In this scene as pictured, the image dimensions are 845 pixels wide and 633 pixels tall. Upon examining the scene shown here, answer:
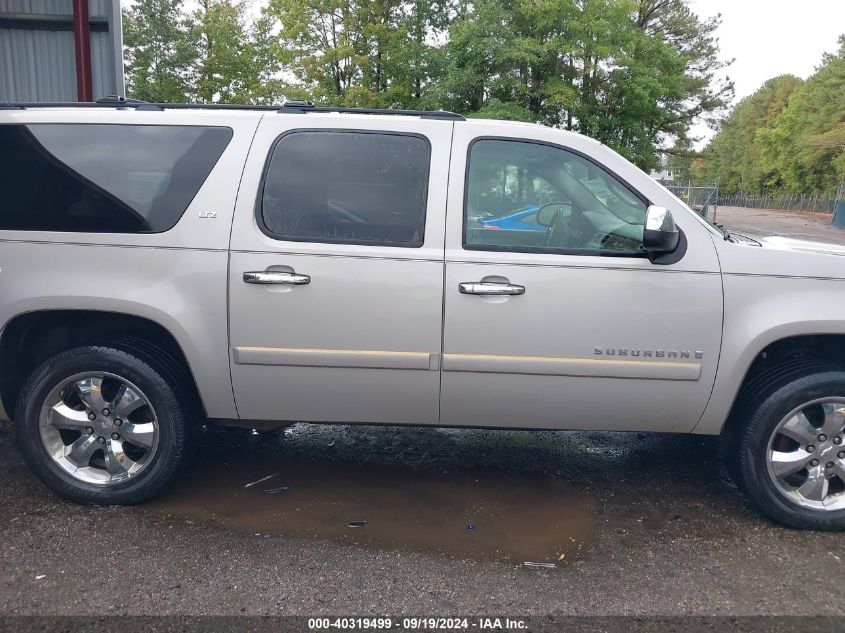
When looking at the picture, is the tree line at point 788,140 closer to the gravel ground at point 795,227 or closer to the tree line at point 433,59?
the gravel ground at point 795,227

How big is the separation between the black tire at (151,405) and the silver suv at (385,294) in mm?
12

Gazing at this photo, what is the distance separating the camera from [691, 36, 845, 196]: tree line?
57.1 m

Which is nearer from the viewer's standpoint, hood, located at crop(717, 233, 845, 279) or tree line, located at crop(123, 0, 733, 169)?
hood, located at crop(717, 233, 845, 279)

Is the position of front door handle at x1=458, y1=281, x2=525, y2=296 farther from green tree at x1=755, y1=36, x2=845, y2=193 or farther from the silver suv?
green tree at x1=755, y1=36, x2=845, y2=193

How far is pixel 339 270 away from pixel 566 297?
1103 millimetres

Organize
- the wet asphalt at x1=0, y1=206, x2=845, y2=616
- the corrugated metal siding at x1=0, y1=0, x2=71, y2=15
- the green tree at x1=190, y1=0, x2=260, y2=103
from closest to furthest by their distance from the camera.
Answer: the wet asphalt at x1=0, y1=206, x2=845, y2=616 < the corrugated metal siding at x1=0, y1=0, x2=71, y2=15 < the green tree at x1=190, y1=0, x2=260, y2=103

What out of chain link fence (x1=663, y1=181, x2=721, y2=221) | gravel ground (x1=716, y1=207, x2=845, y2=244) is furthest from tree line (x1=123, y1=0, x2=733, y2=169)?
chain link fence (x1=663, y1=181, x2=721, y2=221)

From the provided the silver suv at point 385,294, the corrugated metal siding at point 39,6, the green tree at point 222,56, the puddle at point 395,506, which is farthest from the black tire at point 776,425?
the green tree at point 222,56

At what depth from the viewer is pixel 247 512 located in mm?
3707

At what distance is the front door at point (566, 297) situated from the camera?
343 centimetres

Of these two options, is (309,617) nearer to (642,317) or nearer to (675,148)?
(642,317)

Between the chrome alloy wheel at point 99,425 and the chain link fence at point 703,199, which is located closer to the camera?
the chrome alloy wheel at point 99,425

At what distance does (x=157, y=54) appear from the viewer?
1286 inches

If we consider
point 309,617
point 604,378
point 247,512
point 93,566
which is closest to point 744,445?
point 604,378
